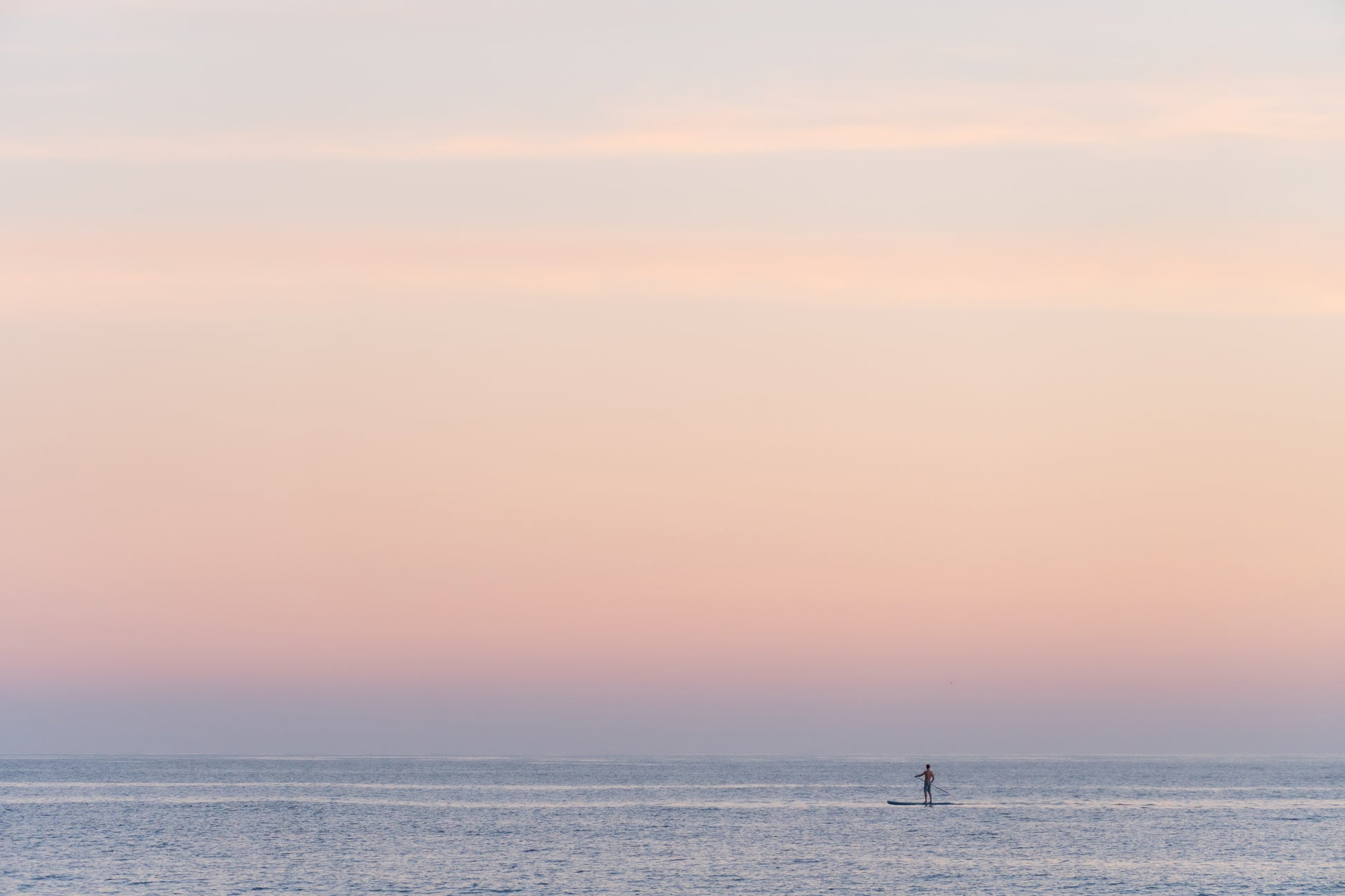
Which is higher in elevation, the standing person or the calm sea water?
the standing person

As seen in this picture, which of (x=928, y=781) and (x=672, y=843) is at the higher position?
(x=928, y=781)

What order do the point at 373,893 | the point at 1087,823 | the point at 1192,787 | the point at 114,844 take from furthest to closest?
the point at 1192,787
the point at 1087,823
the point at 114,844
the point at 373,893

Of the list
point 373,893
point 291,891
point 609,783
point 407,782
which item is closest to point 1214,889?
point 373,893

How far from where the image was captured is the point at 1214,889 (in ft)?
209

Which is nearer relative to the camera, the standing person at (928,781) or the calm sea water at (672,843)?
the calm sea water at (672,843)

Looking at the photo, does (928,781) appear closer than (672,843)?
No

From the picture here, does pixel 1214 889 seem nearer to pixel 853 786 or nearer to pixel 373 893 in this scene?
pixel 373 893

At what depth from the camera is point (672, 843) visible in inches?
3305

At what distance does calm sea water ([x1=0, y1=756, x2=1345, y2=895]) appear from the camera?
66125mm

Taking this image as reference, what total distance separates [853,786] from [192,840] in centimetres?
9679

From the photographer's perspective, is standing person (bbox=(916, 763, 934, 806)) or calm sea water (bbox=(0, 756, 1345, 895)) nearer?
calm sea water (bbox=(0, 756, 1345, 895))

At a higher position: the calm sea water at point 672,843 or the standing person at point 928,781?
the standing person at point 928,781

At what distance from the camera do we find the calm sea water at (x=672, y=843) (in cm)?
6612

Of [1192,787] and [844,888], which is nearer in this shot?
[844,888]
